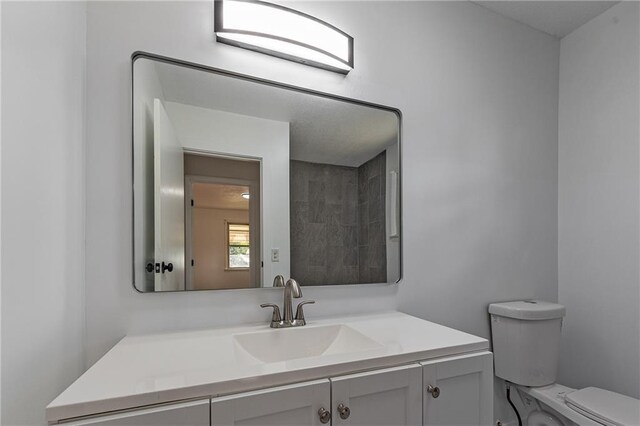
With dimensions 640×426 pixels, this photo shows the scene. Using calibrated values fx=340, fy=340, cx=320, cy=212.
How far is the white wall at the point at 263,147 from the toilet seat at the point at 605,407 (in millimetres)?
1379

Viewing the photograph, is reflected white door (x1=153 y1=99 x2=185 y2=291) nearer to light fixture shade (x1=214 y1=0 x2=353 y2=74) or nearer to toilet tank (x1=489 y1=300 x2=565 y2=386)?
light fixture shade (x1=214 y1=0 x2=353 y2=74)

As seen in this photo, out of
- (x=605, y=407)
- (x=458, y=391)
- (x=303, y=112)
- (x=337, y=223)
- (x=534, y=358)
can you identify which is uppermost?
(x=303, y=112)

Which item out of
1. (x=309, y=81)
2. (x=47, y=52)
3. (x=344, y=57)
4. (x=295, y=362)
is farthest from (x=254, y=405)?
(x=344, y=57)

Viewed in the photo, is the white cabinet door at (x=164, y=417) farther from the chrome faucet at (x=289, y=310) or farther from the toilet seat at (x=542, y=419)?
the toilet seat at (x=542, y=419)

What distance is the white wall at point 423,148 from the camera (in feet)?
3.64

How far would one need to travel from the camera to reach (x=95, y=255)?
108cm

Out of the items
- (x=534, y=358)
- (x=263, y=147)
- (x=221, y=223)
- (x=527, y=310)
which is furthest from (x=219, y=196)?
(x=534, y=358)

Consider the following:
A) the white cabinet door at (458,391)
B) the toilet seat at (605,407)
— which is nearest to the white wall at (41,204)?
the white cabinet door at (458,391)

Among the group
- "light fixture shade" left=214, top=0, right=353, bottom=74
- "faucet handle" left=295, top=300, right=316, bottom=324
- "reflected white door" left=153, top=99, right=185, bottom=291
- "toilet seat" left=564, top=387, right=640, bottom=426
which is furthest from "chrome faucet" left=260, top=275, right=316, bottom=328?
"toilet seat" left=564, top=387, right=640, bottom=426

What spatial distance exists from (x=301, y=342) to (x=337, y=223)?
0.49 m

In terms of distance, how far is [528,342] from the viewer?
1660 millimetres

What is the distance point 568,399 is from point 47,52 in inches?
89.6

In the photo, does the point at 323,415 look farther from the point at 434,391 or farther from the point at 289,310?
the point at 289,310

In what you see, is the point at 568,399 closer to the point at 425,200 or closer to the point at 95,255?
the point at 425,200
